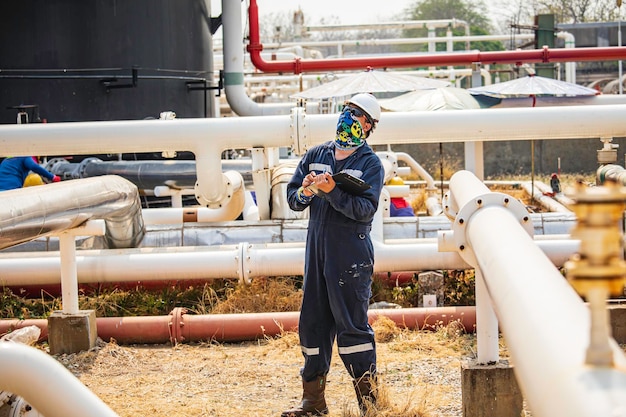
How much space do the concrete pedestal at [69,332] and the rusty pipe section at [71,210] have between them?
64 centimetres

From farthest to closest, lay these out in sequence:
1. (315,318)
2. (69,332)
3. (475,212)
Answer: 1. (69,332)
2. (315,318)
3. (475,212)

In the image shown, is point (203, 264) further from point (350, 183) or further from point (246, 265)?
point (350, 183)

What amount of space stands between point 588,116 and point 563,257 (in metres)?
1.03

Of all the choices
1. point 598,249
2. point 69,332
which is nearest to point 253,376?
point 69,332

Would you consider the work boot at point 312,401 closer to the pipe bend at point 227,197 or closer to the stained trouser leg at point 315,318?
the stained trouser leg at point 315,318

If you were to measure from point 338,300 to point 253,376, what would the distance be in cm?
126

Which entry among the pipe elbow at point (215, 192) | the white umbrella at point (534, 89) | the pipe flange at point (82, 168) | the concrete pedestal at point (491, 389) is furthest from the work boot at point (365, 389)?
the white umbrella at point (534, 89)

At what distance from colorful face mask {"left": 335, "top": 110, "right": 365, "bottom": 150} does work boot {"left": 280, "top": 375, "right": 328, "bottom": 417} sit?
112 centimetres

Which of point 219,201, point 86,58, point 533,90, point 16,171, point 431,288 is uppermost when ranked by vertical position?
point 86,58

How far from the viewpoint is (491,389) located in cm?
418

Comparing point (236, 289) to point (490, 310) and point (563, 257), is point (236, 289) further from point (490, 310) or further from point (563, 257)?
point (490, 310)

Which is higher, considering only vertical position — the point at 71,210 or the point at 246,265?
the point at 71,210

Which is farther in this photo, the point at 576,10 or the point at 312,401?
the point at 576,10

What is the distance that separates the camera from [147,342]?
6348 mm
